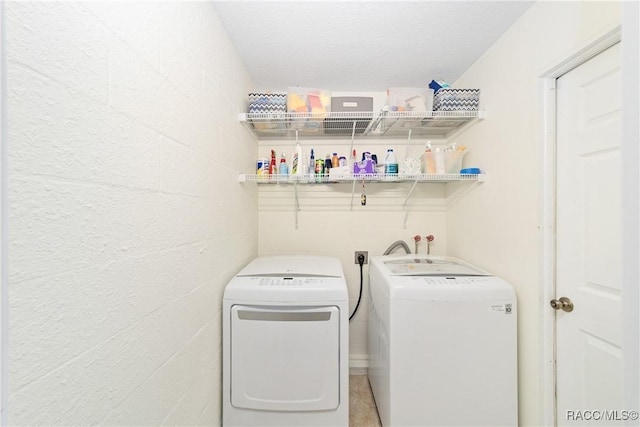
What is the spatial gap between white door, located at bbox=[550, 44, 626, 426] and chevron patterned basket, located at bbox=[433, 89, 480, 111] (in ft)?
1.78

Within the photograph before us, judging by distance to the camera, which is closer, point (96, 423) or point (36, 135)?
point (36, 135)

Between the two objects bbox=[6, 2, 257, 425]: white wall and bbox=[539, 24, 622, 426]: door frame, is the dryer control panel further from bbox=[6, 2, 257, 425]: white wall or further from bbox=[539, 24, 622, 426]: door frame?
bbox=[539, 24, 622, 426]: door frame

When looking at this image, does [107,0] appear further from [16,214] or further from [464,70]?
[464,70]

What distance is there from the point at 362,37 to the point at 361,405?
7.94 ft

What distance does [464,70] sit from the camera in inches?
78.9

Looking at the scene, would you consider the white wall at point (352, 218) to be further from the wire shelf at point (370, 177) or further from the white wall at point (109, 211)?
the white wall at point (109, 211)

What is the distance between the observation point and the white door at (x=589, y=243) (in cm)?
109

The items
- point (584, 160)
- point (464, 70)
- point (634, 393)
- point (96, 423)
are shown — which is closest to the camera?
point (634, 393)

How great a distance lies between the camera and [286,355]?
1443mm

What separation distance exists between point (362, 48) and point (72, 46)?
1542 millimetres

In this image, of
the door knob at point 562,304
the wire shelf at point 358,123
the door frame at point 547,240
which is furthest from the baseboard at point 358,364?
the wire shelf at point 358,123

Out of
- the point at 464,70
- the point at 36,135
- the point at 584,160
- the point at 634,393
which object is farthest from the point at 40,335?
the point at 464,70

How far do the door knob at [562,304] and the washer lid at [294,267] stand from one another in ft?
3.52

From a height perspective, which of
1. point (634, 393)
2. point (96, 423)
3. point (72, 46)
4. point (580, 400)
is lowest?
point (580, 400)
